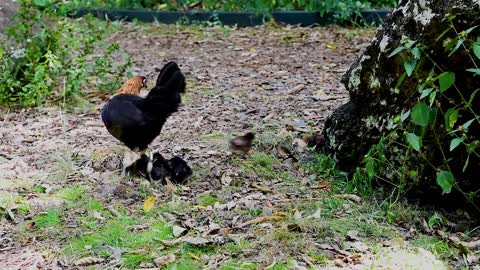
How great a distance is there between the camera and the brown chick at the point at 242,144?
5297 mm

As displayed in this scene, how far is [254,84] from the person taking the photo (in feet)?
23.9

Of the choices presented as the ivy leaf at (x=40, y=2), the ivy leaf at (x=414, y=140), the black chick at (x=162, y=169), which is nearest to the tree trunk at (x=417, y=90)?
the ivy leaf at (x=414, y=140)

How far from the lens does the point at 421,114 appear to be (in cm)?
396

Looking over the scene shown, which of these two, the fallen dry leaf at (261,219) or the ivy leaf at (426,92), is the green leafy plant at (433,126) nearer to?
the ivy leaf at (426,92)

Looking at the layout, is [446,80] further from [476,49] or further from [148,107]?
[148,107]

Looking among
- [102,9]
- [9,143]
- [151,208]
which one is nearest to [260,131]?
[151,208]

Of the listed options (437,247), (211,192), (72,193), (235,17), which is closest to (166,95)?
(211,192)

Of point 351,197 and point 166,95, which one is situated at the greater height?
point 166,95

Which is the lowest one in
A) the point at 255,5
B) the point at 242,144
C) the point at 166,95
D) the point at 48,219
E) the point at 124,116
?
the point at 48,219

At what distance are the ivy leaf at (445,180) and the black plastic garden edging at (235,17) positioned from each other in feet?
19.3

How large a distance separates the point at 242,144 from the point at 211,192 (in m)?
0.74

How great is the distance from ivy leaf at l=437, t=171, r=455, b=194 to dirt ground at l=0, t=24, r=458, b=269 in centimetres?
32

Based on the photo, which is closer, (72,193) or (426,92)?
(426,92)

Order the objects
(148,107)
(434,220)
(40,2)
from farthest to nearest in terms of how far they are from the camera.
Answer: (40,2), (148,107), (434,220)
